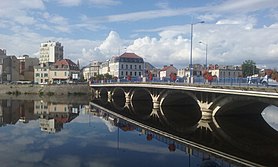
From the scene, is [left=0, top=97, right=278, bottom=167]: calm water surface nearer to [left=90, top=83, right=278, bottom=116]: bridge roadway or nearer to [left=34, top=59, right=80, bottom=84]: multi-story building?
[left=90, top=83, right=278, bottom=116]: bridge roadway

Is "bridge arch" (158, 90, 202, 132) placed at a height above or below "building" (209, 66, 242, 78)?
below

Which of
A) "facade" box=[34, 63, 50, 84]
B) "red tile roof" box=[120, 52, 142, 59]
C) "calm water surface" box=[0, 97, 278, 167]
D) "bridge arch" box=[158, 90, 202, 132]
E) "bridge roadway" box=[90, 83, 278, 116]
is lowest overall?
"calm water surface" box=[0, 97, 278, 167]

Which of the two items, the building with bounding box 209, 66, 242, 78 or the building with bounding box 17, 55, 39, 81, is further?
the building with bounding box 17, 55, 39, 81

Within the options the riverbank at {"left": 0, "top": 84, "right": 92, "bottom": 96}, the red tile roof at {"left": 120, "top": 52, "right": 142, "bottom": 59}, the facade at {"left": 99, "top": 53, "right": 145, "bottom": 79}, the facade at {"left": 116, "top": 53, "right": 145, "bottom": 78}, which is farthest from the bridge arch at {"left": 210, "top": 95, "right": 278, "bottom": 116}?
the red tile roof at {"left": 120, "top": 52, "right": 142, "bottom": 59}

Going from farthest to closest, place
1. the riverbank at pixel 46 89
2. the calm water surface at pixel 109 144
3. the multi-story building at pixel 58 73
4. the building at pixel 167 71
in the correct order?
the building at pixel 167 71 < the multi-story building at pixel 58 73 < the riverbank at pixel 46 89 < the calm water surface at pixel 109 144

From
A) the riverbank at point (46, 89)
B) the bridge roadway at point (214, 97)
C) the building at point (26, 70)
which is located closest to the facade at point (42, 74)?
the building at point (26, 70)

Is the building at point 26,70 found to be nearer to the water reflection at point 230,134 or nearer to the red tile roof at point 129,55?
the red tile roof at point 129,55

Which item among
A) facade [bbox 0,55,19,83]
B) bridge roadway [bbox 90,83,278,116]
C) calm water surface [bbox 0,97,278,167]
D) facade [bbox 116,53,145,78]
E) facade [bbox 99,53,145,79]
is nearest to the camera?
calm water surface [bbox 0,97,278,167]

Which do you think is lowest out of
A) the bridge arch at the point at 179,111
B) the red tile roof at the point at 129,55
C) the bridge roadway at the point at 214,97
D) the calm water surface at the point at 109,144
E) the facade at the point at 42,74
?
the calm water surface at the point at 109,144

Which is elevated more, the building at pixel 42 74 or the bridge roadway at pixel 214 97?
the building at pixel 42 74

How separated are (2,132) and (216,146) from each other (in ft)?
77.2

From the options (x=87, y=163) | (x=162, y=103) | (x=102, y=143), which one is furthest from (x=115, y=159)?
(x=162, y=103)

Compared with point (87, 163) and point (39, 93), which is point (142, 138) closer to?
point (87, 163)

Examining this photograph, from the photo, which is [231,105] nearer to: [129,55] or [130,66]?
[130,66]
